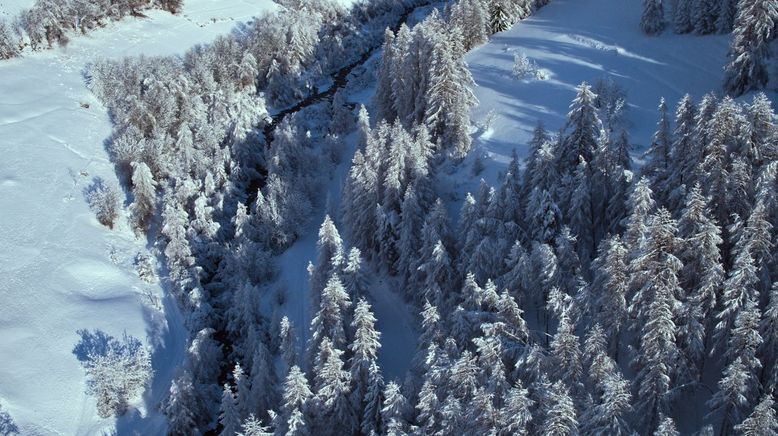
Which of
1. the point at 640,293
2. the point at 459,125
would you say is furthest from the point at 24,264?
the point at 640,293

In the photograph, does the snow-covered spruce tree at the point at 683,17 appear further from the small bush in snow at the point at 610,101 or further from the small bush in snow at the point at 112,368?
the small bush in snow at the point at 112,368

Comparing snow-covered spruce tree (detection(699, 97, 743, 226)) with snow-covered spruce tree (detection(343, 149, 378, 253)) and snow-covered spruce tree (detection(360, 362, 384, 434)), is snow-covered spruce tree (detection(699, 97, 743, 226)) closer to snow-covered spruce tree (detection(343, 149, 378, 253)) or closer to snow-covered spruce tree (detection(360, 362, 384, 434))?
snow-covered spruce tree (detection(360, 362, 384, 434))

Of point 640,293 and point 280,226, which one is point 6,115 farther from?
point 640,293

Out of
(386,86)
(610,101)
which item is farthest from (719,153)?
(386,86)

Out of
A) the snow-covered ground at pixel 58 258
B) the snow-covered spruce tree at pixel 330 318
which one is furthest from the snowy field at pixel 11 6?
the snow-covered spruce tree at pixel 330 318

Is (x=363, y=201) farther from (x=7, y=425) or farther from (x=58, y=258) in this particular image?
(x=7, y=425)
